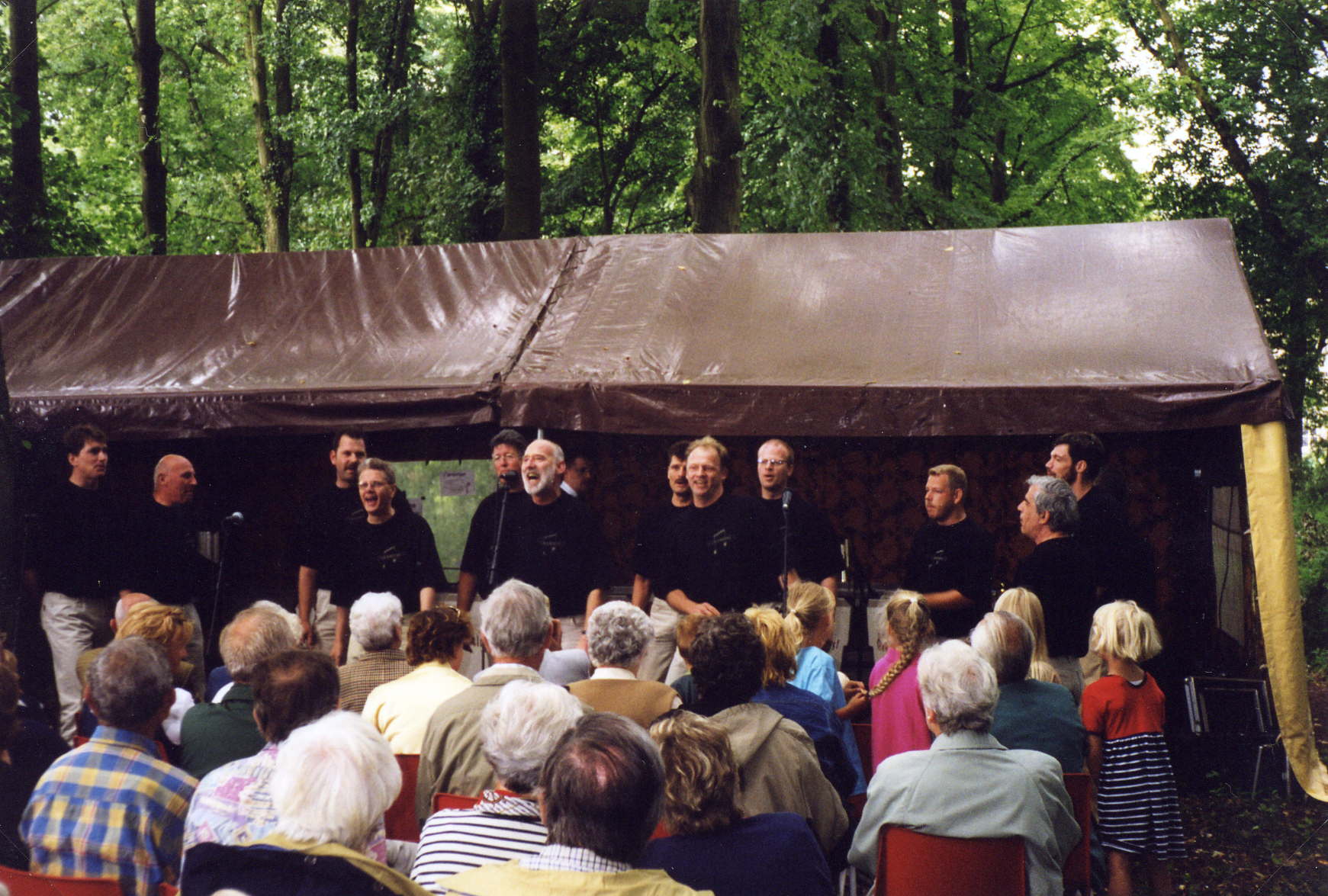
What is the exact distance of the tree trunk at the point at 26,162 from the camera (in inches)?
403

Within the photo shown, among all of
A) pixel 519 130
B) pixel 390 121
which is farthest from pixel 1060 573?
pixel 390 121

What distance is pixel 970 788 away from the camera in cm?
317

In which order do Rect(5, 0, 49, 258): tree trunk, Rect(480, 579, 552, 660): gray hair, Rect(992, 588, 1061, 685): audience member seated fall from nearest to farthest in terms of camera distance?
Rect(480, 579, 552, 660): gray hair → Rect(992, 588, 1061, 685): audience member seated → Rect(5, 0, 49, 258): tree trunk

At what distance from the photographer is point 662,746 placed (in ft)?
8.83

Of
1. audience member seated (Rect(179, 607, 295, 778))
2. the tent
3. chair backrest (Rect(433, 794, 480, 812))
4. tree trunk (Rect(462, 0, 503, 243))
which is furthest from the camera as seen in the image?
tree trunk (Rect(462, 0, 503, 243))

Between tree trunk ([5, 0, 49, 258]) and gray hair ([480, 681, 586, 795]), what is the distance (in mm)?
9095

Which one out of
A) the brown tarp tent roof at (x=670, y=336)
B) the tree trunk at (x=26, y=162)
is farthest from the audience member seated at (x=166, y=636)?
the tree trunk at (x=26, y=162)

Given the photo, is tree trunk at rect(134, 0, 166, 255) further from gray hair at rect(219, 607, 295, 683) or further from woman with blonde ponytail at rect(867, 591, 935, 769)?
woman with blonde ponytail at rect(867, 591, 935, 769)

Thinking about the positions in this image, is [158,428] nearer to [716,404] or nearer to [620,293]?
[620,293]

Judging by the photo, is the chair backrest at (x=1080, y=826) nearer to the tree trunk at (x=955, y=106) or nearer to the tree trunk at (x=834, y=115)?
the tree trunk at (x=834, y=115)

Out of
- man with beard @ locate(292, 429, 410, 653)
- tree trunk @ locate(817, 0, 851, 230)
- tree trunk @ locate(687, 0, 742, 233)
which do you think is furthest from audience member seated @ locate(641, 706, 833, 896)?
tree trunk @ locate(817, 0, 851, 230)

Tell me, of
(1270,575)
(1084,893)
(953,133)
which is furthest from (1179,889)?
(953,133)

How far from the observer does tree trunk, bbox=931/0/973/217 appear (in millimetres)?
18047

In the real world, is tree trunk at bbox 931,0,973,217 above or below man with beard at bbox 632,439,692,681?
above
